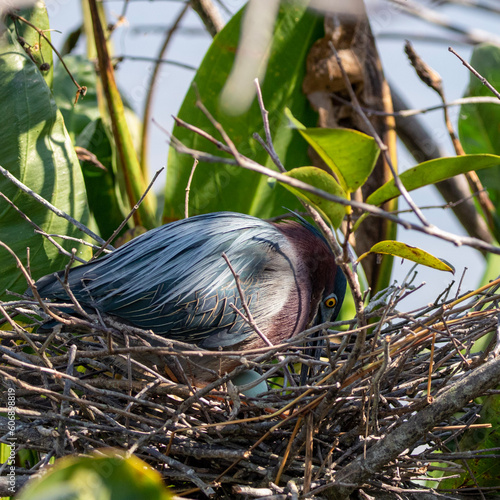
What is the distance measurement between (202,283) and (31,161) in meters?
0.83

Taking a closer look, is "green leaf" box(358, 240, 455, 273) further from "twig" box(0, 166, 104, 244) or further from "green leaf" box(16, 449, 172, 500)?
"twig" box(0, 166, 104, 244)

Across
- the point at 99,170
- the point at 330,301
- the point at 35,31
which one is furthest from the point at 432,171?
the point at 99,170

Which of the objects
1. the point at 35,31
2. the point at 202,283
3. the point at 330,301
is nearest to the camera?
the point at 202,283

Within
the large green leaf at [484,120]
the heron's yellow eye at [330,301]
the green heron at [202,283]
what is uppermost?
the large green leaf at [484,120]

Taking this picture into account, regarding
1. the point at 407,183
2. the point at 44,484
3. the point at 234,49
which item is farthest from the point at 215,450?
the point at 234,49

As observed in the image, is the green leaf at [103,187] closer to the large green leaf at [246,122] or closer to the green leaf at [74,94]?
Result: the green leaf at [74,94]

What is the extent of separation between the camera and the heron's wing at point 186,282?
160cm

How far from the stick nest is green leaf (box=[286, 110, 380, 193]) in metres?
0.34

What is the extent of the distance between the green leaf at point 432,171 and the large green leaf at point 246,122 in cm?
127

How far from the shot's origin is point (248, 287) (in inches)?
64.7

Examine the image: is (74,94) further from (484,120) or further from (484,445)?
(484,445)

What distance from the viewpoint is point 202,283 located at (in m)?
1.61

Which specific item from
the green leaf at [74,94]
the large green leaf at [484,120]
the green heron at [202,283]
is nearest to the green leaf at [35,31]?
the green leaf at [74,94]

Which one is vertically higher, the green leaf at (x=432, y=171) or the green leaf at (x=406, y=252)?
the green leaf at (x=432, y=171)
